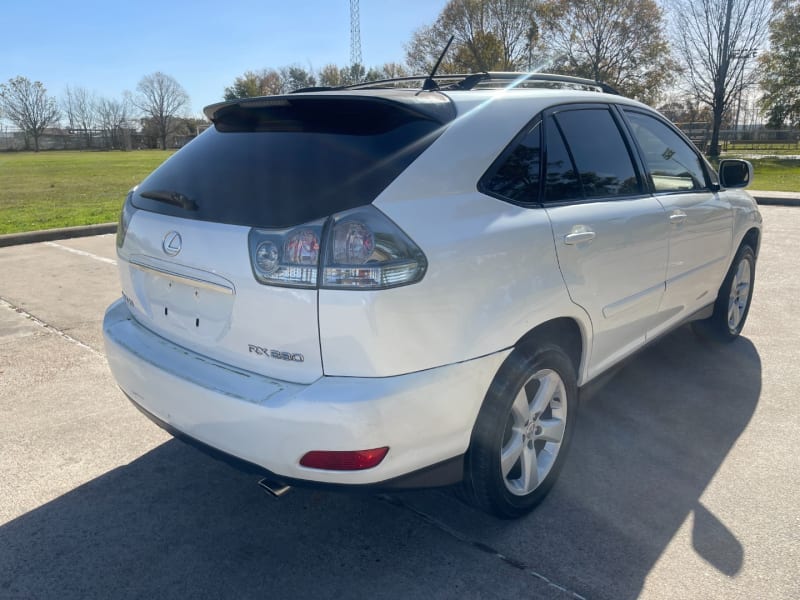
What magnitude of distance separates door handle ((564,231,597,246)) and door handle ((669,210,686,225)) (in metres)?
0.95

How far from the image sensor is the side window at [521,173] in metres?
2.45

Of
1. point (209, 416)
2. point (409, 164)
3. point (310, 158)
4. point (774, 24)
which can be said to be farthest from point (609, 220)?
point (774, 24)

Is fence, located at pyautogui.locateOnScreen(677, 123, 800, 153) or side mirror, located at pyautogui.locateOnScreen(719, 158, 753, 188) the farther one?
fence, located at pyautogui.locateOnScreen(677, 123, 800, 153)

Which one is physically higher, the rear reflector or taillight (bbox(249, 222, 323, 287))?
Result: taillight (bbox(249, 222, 323, 287))

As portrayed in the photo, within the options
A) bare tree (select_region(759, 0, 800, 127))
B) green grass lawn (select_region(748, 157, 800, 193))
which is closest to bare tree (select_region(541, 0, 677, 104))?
bare tree (select_region(759, 0, 800, 127))

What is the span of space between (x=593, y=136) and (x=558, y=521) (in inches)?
71.1

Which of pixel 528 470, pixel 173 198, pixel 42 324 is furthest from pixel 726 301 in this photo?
pixel 42 324

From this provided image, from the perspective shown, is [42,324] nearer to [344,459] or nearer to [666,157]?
[344,459]

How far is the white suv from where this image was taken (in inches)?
79.5

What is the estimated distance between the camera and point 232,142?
262 cm

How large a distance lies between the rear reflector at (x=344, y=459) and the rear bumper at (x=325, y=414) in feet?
0.07

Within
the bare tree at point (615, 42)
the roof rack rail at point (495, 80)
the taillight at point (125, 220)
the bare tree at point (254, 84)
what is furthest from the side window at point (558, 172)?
the bare tree at point (254, 84)

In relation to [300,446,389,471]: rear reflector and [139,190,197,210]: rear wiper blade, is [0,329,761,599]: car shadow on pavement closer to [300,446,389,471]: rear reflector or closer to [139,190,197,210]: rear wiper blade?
[300,446,389,471]: rear reflector

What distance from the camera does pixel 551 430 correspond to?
281 cm
